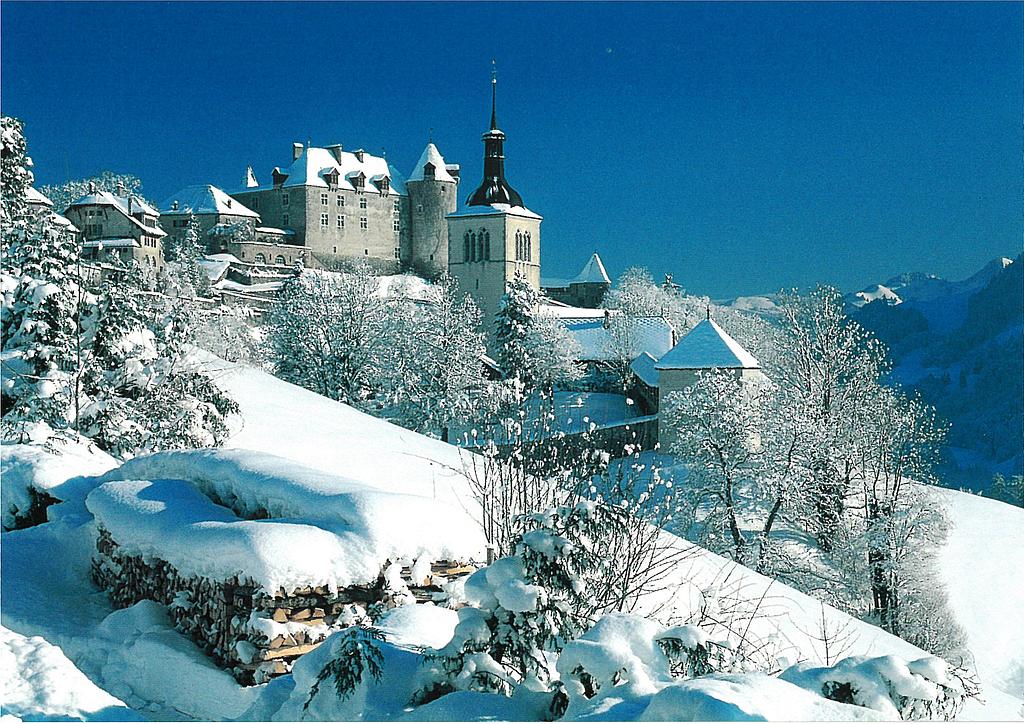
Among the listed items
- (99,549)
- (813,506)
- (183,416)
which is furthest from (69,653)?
(813,506)

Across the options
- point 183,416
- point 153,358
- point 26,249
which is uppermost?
point 26,249

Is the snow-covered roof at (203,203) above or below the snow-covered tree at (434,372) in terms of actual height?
above

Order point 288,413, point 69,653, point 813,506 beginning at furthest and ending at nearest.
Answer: point 813,506
point 288,413
point 69,653

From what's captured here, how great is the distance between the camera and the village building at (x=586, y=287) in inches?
3472

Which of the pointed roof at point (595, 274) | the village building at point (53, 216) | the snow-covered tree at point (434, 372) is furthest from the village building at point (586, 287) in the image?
the village building at point (53, 216)

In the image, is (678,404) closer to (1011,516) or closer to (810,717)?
(1011,516)

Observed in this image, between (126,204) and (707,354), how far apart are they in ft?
190

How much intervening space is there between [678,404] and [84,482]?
80.3ft

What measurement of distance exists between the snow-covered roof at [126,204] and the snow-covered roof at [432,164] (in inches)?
1040

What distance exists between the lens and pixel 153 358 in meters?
15.8

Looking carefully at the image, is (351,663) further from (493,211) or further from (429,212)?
(429,212)

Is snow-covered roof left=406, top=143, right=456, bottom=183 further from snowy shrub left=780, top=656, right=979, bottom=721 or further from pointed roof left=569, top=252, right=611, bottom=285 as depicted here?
snowy shrub left=780, top=656, right=979, bottom=721

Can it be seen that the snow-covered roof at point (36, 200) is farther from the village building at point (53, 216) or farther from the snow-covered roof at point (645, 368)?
the snow-covered roof at point (645, 368)

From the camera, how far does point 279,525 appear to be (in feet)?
18.8
